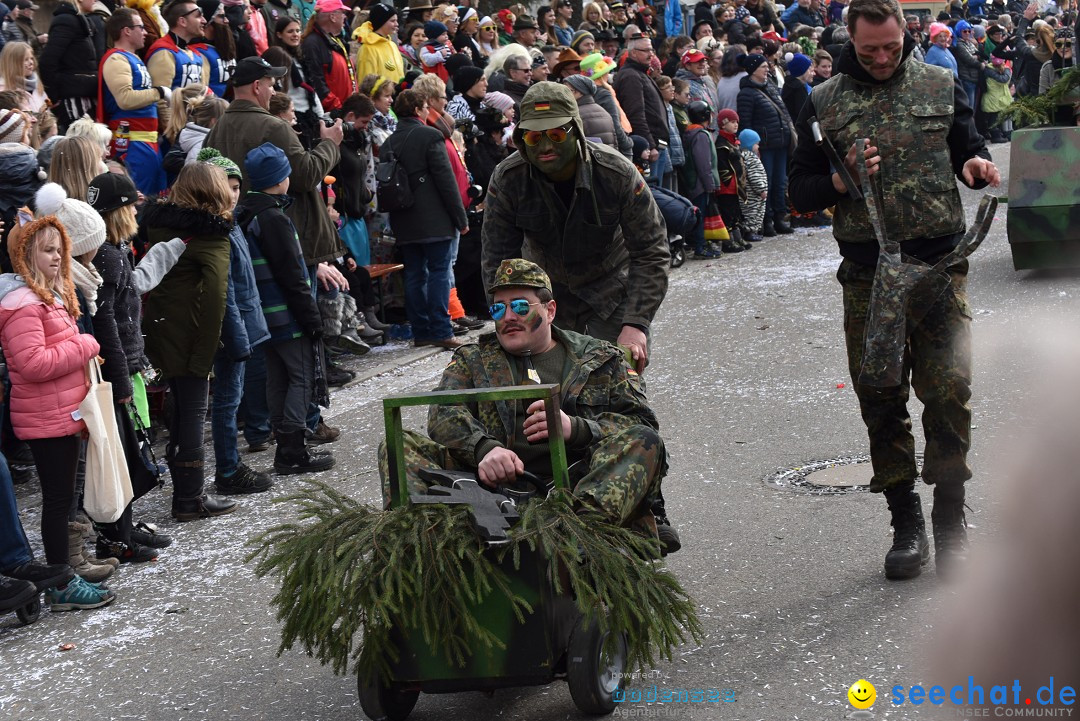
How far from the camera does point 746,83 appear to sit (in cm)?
1628

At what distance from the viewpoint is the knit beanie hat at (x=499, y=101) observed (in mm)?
12828

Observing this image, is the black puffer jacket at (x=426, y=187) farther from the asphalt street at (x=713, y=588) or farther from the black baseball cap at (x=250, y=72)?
the black baseball cap at (x=250, y=72)

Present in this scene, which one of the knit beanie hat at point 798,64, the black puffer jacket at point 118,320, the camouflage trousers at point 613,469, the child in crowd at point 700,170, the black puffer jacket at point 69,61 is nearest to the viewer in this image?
the camouflage trousers at point 613,469

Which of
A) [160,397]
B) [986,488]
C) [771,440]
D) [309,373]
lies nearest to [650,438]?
[986,488]

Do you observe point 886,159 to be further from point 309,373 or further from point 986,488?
point 309,373

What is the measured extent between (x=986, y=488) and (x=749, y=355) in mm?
3690

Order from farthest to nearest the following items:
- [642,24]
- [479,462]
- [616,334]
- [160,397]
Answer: [642,24]
[160,397]
[616,334]
[479,462]

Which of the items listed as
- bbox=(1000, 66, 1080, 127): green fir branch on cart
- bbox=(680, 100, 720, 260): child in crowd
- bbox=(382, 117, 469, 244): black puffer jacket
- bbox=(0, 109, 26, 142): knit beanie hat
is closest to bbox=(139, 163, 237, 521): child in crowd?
bbox=(0, 109, 26, 142): knit beanie hat

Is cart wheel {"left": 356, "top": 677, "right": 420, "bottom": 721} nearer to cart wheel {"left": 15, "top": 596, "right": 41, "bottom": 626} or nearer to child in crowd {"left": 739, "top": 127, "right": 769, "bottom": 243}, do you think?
cart wheel {"left": 15, "top": 596, "right": 41, "bottom": 626}

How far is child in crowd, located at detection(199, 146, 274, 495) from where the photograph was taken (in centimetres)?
769

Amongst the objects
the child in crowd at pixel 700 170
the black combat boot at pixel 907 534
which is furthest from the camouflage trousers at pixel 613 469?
the child in crowd at pixel 700 170

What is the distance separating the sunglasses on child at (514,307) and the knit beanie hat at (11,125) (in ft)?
13.0

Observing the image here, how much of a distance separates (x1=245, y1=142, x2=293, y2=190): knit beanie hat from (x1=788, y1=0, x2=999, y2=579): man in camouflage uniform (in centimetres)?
372

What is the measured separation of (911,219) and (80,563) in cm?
409
